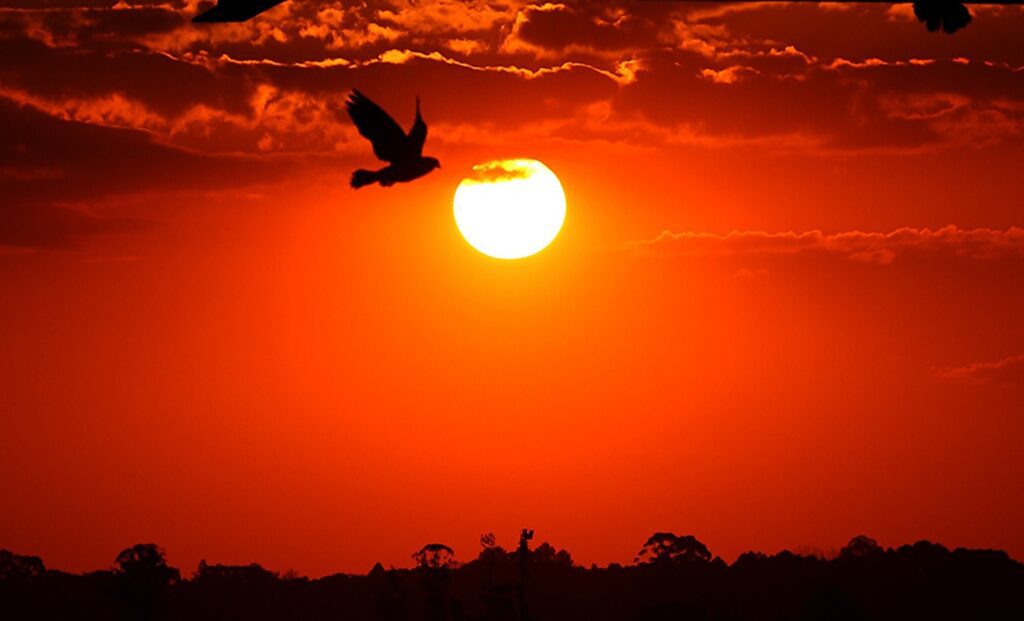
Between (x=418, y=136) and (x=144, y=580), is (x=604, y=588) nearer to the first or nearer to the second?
(x=144, y=580)

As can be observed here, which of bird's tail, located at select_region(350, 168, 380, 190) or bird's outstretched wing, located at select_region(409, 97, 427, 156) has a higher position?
bird's outstretched wing, located at select_region(409, 97, 427, 156)

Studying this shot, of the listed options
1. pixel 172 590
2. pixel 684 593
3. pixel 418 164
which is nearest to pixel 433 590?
pixel 684 593

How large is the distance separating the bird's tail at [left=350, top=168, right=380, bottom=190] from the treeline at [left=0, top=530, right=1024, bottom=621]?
113 meters

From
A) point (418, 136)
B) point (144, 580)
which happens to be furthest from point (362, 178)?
point (144, 580)

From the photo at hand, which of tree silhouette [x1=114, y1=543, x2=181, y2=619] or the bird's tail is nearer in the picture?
the bird's tail

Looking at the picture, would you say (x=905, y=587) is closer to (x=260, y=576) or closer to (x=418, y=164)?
(x=260, y=576)

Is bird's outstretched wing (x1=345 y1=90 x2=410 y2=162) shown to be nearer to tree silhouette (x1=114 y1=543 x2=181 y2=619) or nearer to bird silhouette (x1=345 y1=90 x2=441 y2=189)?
bird silhouette (x1=345 y1=90 x2=441 y2=189)

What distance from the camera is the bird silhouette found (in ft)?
50.5

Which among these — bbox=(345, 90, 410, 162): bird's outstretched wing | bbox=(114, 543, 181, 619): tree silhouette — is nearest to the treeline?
bbox=(114, 543, 181, 619): tree silhouette

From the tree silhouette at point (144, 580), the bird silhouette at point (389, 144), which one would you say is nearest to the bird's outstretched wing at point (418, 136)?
the bird silhouette at point (389, 144)

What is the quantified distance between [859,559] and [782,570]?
31.1ft

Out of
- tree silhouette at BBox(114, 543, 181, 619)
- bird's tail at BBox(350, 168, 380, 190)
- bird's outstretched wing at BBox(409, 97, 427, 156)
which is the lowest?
bird's tail at BBox(350, 168, 380, 190)

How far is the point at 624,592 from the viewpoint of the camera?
526 ft

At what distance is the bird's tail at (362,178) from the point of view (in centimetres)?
1538
